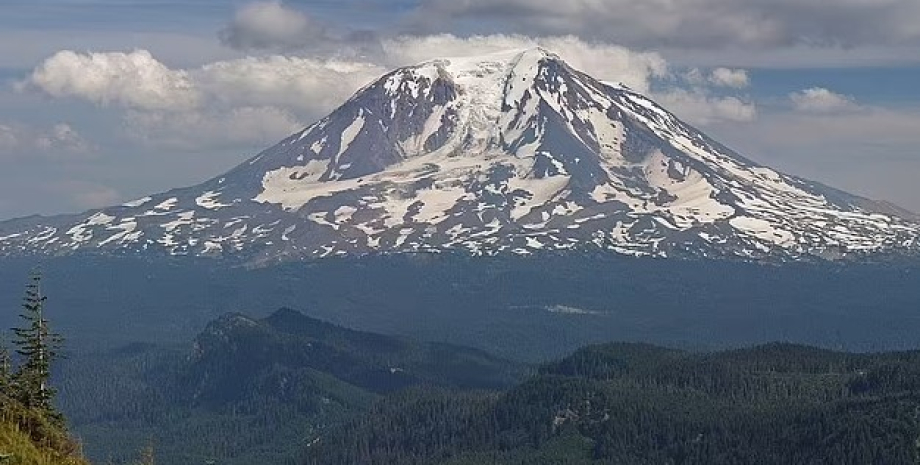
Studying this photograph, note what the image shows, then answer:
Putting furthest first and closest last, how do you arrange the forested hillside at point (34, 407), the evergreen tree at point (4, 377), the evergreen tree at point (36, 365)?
1. the evergreen tree at point (36, 365)
2. the evergreen tree at point (4, 377)
3. the forested hillside at point (34, 407)

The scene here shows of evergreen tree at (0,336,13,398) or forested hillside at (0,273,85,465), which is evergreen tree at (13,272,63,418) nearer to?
forested hillside at (0,273,85,465)

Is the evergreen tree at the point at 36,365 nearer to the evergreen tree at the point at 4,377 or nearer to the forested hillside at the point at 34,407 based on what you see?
the forested hillside at the point at 34,407

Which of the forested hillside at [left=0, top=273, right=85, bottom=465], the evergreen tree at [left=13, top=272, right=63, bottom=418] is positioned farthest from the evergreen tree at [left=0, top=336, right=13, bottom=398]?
the evergreen tree at [left=13, top=272, right=63, bottom=418]

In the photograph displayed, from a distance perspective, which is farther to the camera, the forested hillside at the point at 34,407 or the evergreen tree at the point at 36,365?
the evergreen tree at the point at 36,365

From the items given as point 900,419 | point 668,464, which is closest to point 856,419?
point 900,419

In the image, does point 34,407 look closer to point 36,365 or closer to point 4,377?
point 4,377

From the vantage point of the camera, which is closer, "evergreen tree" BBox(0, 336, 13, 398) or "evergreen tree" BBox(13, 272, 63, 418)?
"evergreen tree" BBox(0, 336, 13, 398)

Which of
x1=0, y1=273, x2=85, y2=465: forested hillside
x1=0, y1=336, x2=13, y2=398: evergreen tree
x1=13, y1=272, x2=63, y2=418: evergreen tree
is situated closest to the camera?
x1=0, y1=273, x2=85, y2=465: forested hillside

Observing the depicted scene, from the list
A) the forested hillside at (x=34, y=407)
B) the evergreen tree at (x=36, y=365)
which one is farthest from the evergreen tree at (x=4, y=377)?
the evergreen tree at (x=36, y=365)

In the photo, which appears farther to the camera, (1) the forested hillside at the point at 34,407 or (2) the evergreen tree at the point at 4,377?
(2) the evergreen tree at the point at 4,377

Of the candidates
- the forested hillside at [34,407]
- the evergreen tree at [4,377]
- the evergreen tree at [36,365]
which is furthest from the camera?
the evergreen tree at [36,365]

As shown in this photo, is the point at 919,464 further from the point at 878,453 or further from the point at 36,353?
the point at 36,353
